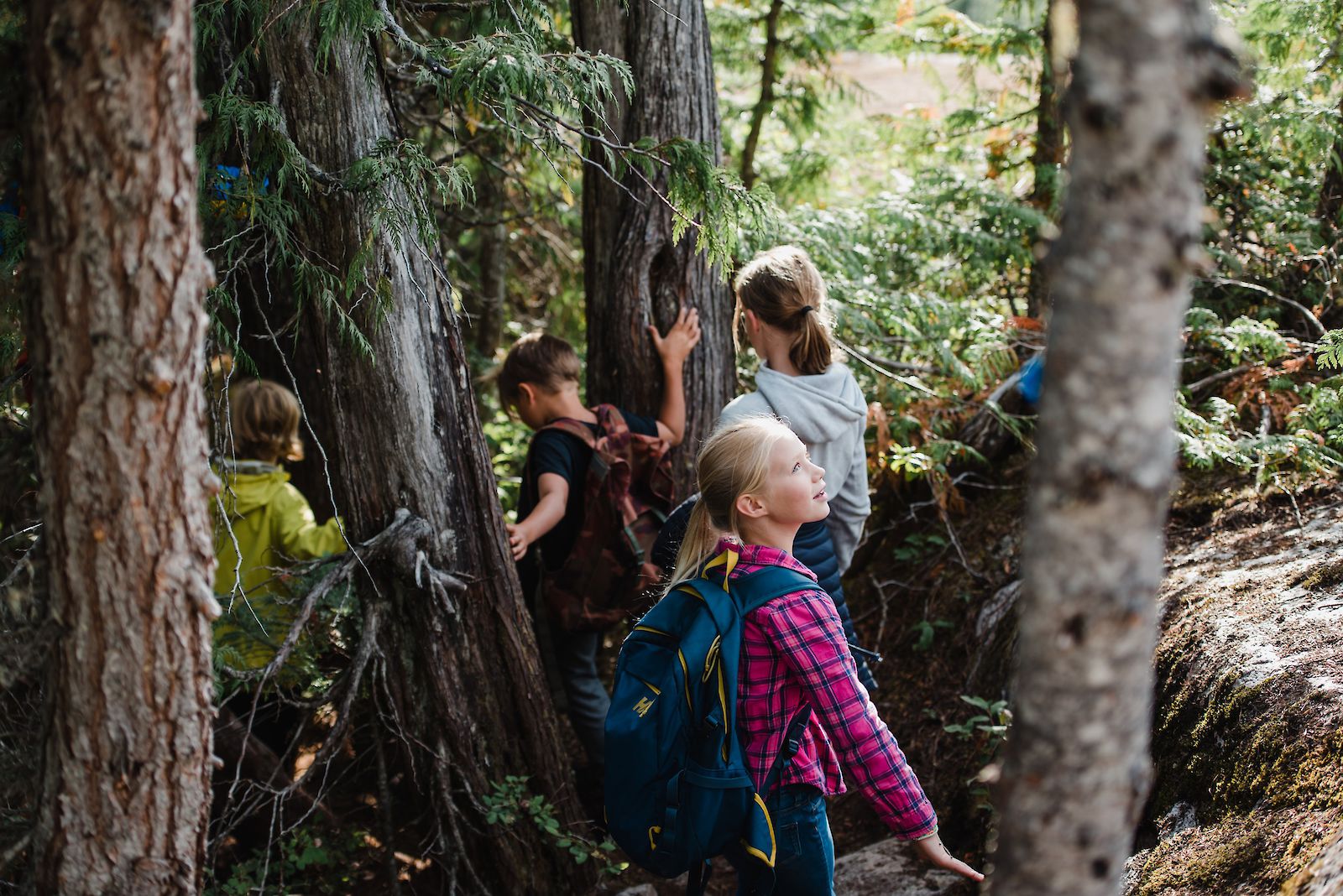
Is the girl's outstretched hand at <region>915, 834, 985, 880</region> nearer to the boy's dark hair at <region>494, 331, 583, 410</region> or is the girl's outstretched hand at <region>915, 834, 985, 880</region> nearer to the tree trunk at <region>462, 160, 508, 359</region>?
the boy's dark hair at <region>494, 331, 583, 410</region>

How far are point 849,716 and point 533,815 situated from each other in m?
1.92

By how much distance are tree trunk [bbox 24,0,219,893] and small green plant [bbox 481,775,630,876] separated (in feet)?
6.06

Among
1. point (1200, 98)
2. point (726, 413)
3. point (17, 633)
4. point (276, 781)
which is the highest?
point (1200, 98)

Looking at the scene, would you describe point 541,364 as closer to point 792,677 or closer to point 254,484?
point 254,484

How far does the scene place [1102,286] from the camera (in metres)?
1.50

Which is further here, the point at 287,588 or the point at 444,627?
the point at 287,588

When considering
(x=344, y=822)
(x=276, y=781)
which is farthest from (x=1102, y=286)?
(x=344, y=822)

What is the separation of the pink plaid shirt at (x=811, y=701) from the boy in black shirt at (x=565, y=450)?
162 centimetres

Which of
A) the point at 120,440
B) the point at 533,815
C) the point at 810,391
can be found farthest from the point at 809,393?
the point at 120,440

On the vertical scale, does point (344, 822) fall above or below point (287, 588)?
below

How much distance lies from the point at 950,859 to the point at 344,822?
3.53m

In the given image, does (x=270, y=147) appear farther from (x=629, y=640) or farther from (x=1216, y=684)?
(x=1216, y=684)

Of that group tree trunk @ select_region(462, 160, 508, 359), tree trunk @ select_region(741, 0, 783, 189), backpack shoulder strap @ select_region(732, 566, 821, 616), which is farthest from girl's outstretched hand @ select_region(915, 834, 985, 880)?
tree trunk @ select_region(462, 160, 508, 359)

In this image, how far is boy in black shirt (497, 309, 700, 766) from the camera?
4.39 meters
